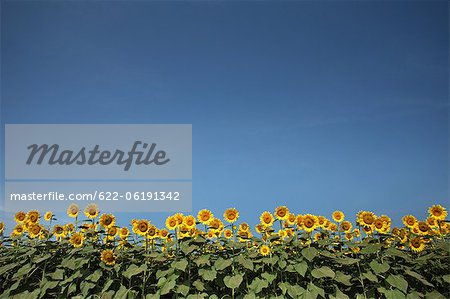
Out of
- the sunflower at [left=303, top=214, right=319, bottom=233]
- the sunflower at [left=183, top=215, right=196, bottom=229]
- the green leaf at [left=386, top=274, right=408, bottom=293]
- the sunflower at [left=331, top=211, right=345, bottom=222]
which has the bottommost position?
the green leaf at [left=386, top=274, right=408, bottom=293]

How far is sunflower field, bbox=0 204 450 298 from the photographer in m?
4.13

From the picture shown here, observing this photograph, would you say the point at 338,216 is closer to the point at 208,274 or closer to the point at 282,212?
the point at 282,212

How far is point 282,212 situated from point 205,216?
87 cm

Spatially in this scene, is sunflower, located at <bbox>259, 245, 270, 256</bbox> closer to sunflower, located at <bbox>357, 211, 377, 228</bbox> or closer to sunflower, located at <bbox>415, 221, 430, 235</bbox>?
sunflower, located at <bbox>357, 211, 377, 228</bbox>

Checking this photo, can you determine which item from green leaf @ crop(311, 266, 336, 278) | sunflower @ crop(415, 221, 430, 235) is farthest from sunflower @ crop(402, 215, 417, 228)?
green leaf @ crop(311, 266, 336, 278)

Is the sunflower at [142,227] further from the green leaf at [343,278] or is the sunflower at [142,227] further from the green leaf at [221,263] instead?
the green leaf at [343,278]

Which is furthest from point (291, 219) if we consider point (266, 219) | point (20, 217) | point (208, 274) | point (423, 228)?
point (20, 217)

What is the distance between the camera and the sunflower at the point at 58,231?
485 cm

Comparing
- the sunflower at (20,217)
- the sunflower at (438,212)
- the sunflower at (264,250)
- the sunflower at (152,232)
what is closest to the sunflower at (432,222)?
the sunflower at (438,212)

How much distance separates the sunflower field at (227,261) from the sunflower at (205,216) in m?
0.01

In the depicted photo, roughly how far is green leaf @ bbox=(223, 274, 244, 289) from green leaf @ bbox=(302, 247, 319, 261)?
2.25ft

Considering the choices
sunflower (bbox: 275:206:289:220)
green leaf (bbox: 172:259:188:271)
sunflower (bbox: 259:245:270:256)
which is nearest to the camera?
green leaf (bbox: 172:259:188:271)

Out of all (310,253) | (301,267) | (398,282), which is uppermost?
(310,253)

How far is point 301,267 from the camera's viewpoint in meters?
4.05
